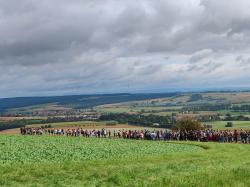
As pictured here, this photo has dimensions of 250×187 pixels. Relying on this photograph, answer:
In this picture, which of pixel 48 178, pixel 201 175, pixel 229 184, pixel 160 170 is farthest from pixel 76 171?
pixel 229 184

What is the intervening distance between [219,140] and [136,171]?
138ft

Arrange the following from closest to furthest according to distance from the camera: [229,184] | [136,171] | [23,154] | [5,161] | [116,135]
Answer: [229,184] → [136,171] → [5,161] → [23,154] → [116,135]

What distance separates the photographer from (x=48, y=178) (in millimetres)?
20703

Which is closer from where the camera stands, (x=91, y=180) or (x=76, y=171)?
(x=91, y=180)

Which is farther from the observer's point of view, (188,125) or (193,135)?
(188,125)

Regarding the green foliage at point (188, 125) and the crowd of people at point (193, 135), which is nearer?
the crowd of people at point (193, 135)

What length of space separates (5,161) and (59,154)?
677 centimetres

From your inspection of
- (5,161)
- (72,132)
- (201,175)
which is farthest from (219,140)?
(201,175)

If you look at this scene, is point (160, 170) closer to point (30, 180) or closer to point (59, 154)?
point (30, 180)

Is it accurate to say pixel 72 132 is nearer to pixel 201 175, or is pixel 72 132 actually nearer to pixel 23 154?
pixel 23 154

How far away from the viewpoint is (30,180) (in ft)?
66.2

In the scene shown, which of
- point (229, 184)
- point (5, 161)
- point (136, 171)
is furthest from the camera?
point (5, 161)

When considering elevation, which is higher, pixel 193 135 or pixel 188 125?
pixel 193 135

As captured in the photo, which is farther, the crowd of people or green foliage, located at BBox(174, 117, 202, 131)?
green foliage, located at BBox(174, 117, 202, 131)
